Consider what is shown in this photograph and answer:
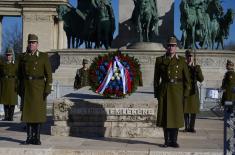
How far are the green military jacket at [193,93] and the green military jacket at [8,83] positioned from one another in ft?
15.5

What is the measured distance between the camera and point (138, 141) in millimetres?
9844

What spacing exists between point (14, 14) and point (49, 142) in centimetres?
5632

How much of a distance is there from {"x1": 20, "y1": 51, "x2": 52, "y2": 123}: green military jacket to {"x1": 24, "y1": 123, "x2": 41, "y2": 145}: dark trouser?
0.20 metres

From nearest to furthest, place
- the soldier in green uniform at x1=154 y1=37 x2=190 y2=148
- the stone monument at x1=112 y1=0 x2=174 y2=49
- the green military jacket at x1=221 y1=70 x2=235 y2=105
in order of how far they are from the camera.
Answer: the soldier in green uniform at x1=154 y1=37 x2=190 y2=148, the green military jacket at x1=221 y1=70 x2=235 y2=105, the stone monument at x1=112 y1=0 x2=174 y2=49

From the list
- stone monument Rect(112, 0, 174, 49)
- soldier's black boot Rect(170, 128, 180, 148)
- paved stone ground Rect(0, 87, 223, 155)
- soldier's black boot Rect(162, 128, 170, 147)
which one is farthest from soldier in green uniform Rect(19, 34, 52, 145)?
stone monument Rect(112, 0, 174, 49)

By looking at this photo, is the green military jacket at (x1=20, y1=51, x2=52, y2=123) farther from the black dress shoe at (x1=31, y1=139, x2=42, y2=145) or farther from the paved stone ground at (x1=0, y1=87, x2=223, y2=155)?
the paved stone ground at (x1=0, y1=87, x2=223, y2=155)

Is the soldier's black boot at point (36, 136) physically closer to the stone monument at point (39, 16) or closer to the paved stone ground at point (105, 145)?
the paved stone ground at point (105, 145)

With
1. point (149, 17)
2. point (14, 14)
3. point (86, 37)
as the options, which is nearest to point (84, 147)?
point (149, 17)

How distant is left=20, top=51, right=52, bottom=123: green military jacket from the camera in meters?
9.20

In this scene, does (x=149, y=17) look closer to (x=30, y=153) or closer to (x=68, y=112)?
(x=68, y=112)

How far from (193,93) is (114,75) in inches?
69.9

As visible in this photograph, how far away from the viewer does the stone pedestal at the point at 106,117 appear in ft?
33.6

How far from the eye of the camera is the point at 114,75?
411 inches

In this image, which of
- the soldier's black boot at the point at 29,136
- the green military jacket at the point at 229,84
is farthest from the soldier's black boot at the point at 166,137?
the green military jacket at the point at 229,84
